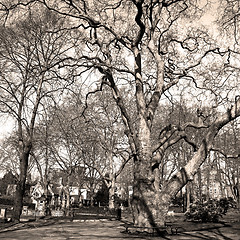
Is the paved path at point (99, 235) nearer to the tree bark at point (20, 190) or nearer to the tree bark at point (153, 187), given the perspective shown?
the tree bark at point (153, 187)

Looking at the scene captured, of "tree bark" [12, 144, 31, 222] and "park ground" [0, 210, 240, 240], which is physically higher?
"tree bark" [12, 144, 31, 222]

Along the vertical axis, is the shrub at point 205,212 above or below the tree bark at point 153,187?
below

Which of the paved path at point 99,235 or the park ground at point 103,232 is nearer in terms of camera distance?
the paved path at point 99,235

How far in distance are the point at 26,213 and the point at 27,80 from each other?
61.5ft

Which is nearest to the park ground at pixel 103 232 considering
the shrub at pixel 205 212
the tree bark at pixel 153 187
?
the tree bark at pixel 153 187

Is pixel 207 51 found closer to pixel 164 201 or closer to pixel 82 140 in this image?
pixel 164 201

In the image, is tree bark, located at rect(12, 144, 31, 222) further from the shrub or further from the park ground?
the shrub

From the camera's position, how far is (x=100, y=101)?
83.1 feet

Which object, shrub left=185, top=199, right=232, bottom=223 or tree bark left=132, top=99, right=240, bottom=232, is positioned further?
shrub left=185, top=199, right=232, bottom=223

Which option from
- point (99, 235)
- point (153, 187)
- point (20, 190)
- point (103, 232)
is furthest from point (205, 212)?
point (20, 190)

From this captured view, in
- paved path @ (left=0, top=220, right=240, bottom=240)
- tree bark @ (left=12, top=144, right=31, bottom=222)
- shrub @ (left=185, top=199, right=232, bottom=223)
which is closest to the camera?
paved path @ (left=0, top=220, right=240, bottom=240)

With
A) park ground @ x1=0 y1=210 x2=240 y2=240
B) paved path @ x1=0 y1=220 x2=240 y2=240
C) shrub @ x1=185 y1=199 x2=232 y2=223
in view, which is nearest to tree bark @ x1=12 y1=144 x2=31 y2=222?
park ground @ x1=0 y1=210 x2=240 y2=240

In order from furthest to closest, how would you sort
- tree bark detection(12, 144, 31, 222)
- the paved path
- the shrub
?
the shrub → tree bark detection(12, 144, 31, 222) → the paved path

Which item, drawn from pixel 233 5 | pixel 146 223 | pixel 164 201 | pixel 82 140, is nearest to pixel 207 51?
pixel 233 5
